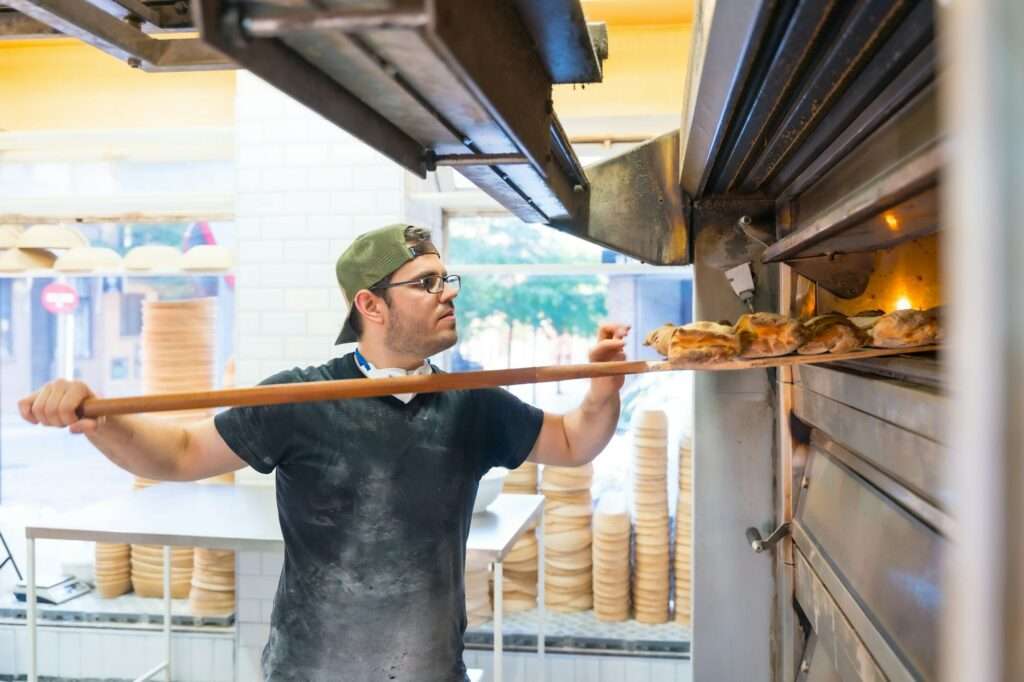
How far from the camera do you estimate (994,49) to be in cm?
35

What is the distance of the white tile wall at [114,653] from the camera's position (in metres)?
3.80

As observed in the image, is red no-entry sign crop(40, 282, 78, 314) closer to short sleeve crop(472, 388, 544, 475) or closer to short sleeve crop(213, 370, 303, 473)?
short sleeve crop(213, 370, 303, 473)

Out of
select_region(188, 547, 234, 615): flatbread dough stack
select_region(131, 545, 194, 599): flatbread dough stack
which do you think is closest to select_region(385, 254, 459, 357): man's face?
select_region(188, 547, 234, 615): flatbread dough stack

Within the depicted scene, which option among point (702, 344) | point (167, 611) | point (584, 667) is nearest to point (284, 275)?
point (167, 611)

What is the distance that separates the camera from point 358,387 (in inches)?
49.6

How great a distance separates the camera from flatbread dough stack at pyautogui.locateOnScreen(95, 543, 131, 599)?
13.0ft

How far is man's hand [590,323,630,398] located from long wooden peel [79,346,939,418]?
16.5 inches

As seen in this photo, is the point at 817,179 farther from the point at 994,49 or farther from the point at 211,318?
the point at 211,318

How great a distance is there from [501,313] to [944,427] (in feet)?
10.9

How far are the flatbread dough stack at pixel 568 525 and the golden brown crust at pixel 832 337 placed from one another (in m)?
2.25

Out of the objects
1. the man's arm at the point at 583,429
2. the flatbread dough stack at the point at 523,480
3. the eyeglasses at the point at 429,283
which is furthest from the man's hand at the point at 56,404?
the flatbread dough stack at the point at 523,480

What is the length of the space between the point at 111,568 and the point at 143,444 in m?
2.60

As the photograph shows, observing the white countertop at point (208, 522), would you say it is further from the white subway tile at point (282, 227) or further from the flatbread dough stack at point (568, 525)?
the white subway tile at point (282, 227)

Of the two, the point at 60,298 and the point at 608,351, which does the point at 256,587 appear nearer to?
the point at 60,298
